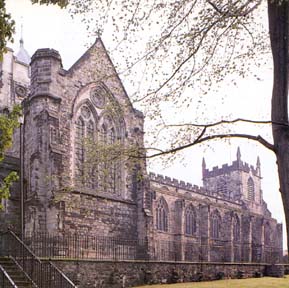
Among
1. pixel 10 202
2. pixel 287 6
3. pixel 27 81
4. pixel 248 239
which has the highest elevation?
pixel 27 81

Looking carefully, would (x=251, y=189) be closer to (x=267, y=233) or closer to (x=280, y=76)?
(x=267, y=233)

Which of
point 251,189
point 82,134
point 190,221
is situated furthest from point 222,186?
point 82,134

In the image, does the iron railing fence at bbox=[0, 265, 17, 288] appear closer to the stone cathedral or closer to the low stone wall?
the stone cathedral

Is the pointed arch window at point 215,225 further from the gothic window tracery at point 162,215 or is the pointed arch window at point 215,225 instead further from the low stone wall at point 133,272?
the low stone wall at point 133,272

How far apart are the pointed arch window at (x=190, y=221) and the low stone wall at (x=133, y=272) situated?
22.0 meters

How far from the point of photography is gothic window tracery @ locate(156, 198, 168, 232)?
1931 inches

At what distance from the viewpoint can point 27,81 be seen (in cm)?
4272

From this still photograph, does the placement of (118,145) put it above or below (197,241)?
above

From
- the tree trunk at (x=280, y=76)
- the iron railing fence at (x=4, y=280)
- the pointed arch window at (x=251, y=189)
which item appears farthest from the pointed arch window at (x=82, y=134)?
the pointed arch window at (x=251, y=189)

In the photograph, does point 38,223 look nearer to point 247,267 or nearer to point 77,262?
point 77,262

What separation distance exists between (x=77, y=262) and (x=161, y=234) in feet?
99.0

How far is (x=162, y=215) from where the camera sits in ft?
163

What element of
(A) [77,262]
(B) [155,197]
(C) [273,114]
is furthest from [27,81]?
(C) [273,114]

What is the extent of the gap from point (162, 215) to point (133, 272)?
1082 inches
